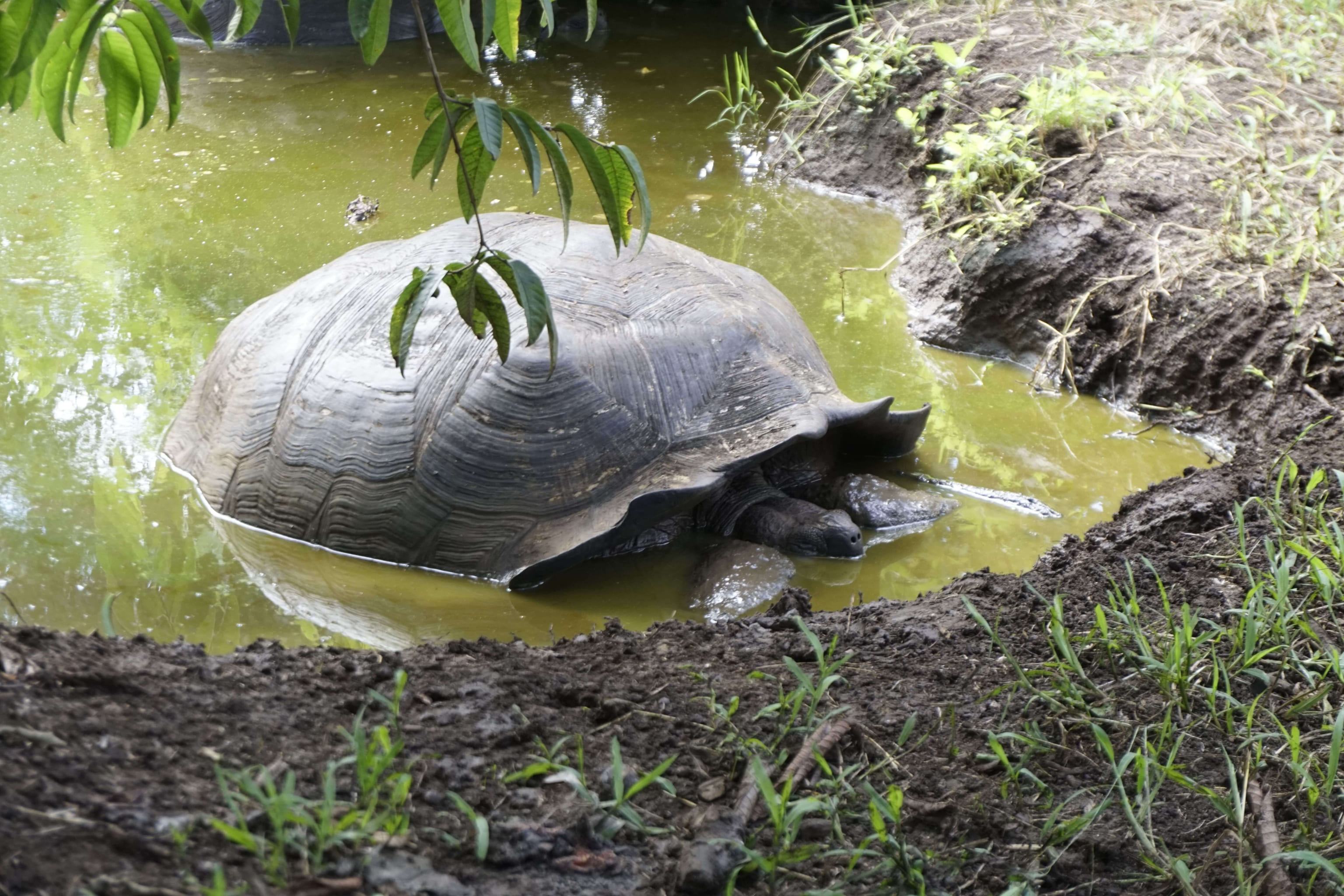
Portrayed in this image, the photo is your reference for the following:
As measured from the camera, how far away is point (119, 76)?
146 cm

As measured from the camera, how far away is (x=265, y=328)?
397cm

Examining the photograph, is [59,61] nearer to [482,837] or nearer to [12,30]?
[12,30]

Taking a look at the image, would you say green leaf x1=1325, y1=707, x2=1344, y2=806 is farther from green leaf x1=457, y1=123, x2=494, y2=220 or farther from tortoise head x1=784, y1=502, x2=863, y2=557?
tortoise head x1=784, y1=502, x2=863, y2=557

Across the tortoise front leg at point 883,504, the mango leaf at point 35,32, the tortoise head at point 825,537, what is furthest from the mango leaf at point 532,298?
the tortoise front leg at point 883,504

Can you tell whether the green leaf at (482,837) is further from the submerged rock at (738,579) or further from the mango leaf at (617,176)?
the submerged rock at (738,579)

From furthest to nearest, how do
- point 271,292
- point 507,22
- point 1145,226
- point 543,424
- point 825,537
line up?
point 271,292, point 1145,226, point 825,537, point 543,424, point 507,22

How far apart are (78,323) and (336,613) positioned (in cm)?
231

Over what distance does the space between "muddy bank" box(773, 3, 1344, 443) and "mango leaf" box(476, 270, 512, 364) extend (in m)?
3.09

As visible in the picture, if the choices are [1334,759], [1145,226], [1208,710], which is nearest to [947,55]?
[1145,226]

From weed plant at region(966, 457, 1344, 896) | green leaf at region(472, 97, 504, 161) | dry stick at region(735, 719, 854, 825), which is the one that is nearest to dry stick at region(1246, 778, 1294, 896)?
weed plant at region(966, 457, 1344, 896)

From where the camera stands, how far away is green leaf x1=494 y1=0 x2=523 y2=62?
1.46m

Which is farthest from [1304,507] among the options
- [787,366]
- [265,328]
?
[265,328]

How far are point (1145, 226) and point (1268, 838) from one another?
346cm

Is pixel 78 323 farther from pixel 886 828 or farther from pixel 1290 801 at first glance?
pixel 1290 801
